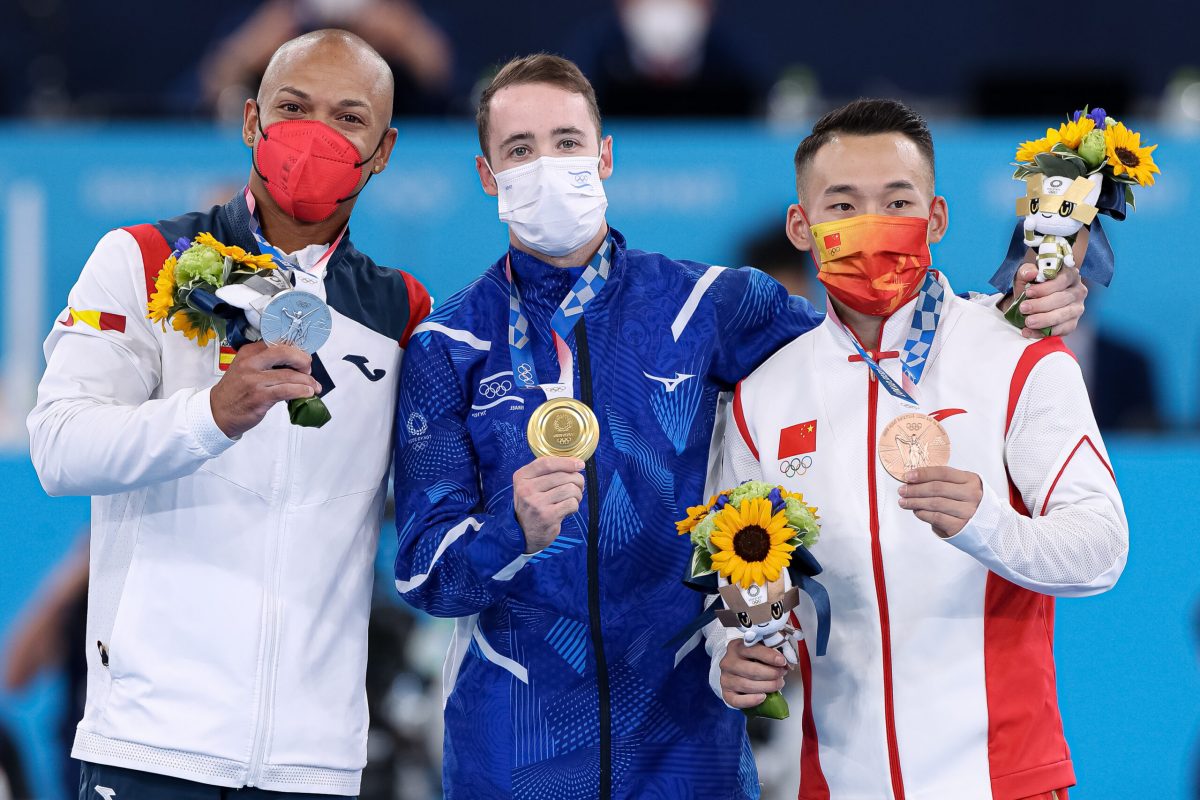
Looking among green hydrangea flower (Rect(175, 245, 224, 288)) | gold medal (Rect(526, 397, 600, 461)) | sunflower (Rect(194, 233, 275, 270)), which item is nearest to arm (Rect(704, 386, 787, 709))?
gold medal (Rect(526, 397, 600, 461))

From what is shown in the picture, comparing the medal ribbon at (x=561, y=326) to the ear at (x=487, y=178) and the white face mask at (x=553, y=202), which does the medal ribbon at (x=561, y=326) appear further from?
the ear at (x=487, y=178)

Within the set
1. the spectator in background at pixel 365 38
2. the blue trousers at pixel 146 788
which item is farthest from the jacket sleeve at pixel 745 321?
the spectator in background at pixel 365 38

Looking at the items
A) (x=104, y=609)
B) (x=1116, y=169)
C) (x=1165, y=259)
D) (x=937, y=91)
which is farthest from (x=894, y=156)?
(x=937, y=91)

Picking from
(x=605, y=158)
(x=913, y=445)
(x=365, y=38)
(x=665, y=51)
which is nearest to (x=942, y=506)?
(x=913, y=445)

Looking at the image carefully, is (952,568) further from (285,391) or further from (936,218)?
(285,391)

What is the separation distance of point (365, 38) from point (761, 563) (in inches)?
221

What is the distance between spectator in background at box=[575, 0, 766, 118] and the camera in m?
8.10

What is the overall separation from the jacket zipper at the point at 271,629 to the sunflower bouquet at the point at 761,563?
1.01 metres

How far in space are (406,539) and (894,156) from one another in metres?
1.47

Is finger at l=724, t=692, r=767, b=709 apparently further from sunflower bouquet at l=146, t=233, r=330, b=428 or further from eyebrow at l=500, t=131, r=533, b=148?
eyebrow at l=500, t=131, r=533, b=148

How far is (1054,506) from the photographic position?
325cm

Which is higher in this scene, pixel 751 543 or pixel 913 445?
pixel 913 445

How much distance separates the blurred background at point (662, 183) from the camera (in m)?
5.83

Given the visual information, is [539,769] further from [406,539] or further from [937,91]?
[937,91]
